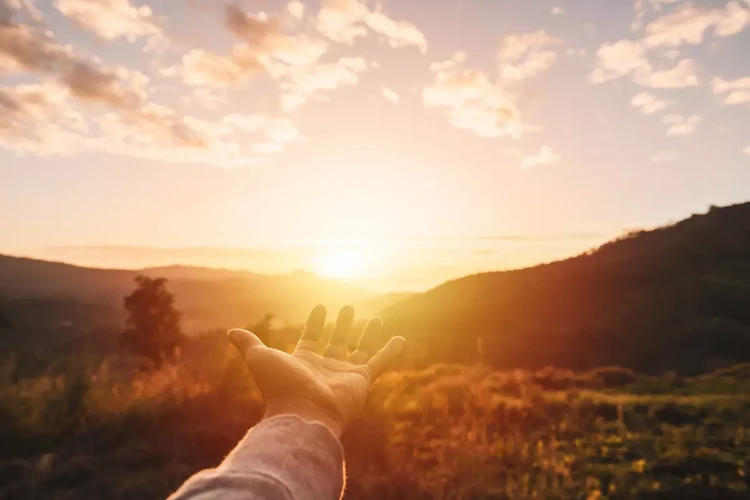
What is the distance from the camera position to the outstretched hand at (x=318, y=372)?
6.20 ft

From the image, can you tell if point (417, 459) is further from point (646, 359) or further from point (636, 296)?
point (636, 296)

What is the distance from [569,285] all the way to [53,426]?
3361 centimetres

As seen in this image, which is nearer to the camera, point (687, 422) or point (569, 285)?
point (687, 422)

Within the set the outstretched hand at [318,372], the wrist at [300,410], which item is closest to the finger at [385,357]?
the outstretched hand at [318,372]

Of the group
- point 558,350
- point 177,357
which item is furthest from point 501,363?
point 177,357

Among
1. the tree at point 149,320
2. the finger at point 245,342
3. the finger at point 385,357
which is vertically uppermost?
the finger at point 245,342

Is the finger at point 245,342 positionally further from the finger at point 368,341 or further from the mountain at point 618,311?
the mountain at point 618,311

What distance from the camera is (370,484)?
463 cm

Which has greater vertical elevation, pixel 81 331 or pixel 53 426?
pixel 53 426

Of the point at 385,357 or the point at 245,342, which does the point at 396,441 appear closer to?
the point at 385,357

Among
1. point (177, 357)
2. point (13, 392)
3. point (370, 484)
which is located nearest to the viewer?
point (370, 484)

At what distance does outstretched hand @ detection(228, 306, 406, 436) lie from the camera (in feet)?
6.20

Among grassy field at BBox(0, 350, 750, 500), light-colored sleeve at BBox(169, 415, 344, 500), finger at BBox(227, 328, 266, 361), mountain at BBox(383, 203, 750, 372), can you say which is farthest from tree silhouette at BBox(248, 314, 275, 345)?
mountain at BBox(383, 203, 750, 372)

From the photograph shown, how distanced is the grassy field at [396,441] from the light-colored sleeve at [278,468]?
3.18 m
